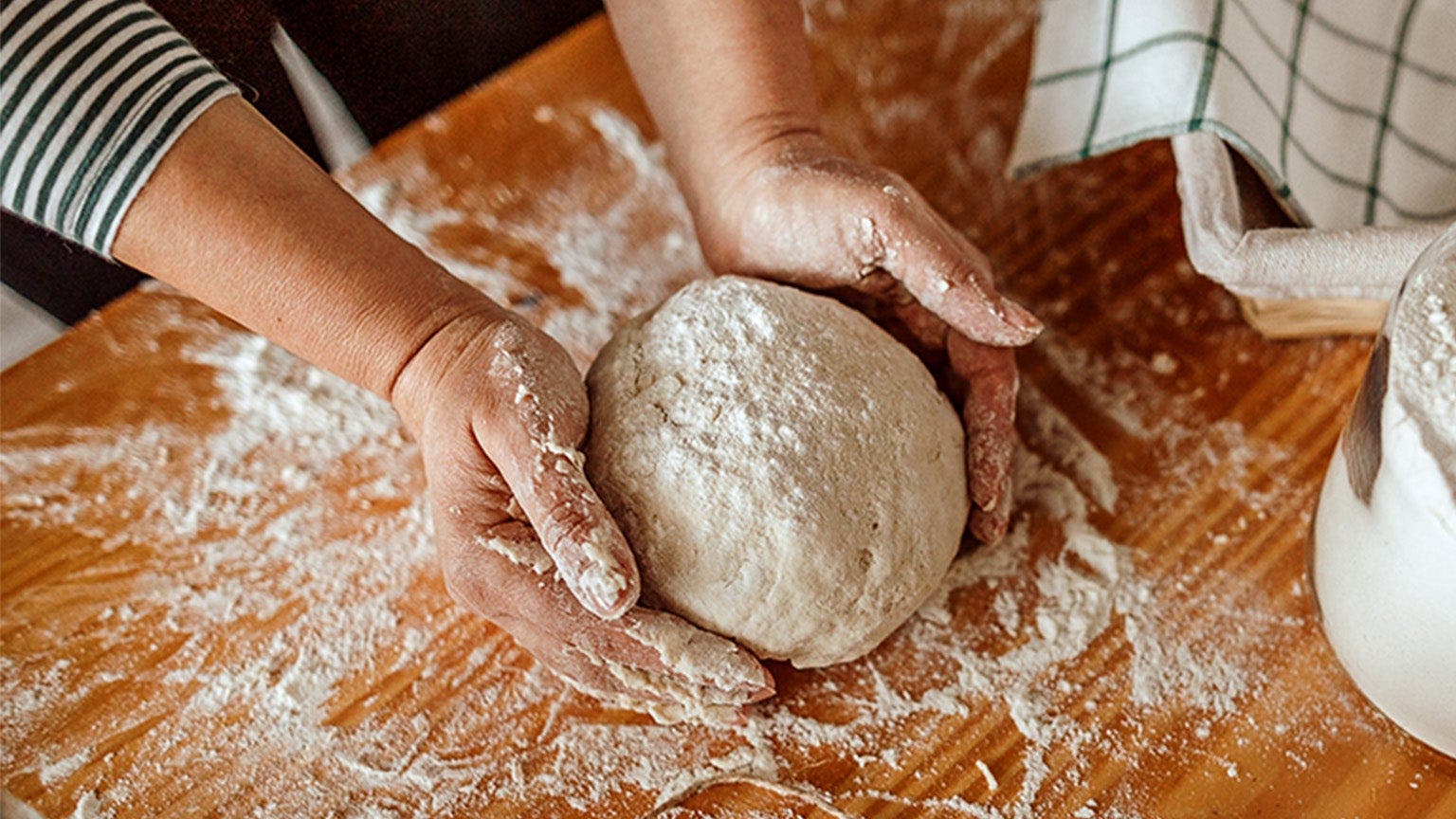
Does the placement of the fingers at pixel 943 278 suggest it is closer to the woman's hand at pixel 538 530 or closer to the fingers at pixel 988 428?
the fingers at pixel 988 428

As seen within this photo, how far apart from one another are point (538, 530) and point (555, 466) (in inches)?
1.8

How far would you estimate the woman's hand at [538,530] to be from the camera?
0.84 meters

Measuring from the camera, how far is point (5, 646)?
1.07m

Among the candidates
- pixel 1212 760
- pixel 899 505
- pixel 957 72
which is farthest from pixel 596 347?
pixel 1212 760

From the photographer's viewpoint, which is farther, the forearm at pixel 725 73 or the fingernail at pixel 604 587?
the forearm at pixel 725 73

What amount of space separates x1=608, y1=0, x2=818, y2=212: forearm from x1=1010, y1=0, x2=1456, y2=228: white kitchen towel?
27 centimetres

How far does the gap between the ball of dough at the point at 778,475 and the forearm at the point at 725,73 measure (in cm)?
19

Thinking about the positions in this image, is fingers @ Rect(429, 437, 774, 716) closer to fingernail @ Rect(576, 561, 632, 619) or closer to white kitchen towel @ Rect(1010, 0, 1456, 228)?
fingernail @ Rect(576, 561, 632, 619)

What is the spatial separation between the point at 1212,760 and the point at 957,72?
2.82 ft

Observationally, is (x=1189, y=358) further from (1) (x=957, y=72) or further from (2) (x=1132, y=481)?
(1) (x=957, y=72)

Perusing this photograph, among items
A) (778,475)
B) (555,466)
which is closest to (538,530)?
(555,466)

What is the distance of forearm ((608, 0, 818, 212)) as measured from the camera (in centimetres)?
108

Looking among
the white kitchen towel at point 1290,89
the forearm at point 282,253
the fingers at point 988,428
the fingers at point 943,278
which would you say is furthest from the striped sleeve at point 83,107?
A: the white kitchen towel at point 1290,89

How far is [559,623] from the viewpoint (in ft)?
2.84
